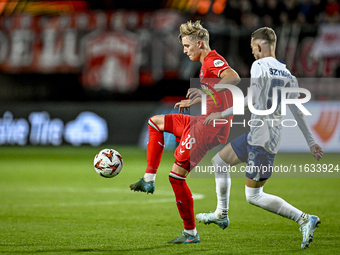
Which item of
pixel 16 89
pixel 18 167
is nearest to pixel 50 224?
pixel 18 167

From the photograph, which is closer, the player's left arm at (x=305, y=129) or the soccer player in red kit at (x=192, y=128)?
the player's left arm at (x=305, y=129)

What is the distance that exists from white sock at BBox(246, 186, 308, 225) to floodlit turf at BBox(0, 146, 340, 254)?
281mm

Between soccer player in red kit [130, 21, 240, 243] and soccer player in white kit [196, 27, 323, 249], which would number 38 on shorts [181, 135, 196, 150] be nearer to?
soccer player in red kit [130, 21, 240, 243]

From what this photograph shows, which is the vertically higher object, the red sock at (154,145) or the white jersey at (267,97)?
the white jersey at (267,97)

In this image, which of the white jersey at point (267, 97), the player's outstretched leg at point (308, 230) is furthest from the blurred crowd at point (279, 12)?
the player's outstretched leg at point (308, 230)

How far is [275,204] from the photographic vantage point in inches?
180

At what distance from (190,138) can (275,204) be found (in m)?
0.94

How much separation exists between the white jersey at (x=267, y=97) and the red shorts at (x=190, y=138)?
1.28 ft

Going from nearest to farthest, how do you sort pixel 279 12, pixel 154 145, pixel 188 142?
pixel 188 142
pixel 154 145
pixel 279 12

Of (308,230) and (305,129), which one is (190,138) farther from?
(308,230)

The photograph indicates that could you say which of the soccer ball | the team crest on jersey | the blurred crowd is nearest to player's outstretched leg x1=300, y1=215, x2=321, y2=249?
the team crest on jersey

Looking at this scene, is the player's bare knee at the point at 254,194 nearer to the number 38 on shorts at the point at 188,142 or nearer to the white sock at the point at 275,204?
the white sock at the point at 275,204

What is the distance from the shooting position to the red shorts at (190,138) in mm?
4672

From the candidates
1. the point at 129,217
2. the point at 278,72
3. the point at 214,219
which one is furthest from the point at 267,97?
the point at 129,217
